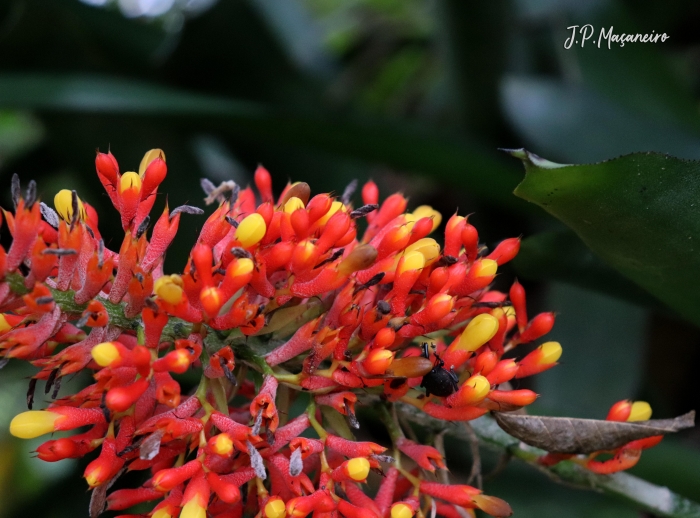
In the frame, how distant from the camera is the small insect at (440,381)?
0.80 metres

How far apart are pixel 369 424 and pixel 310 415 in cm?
97

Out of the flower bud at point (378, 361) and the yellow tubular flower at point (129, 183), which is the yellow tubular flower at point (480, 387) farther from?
the yellow tubular flower at point (129, 183)

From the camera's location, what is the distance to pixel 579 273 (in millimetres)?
1125

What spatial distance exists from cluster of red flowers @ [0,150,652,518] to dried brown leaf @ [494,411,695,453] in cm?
5

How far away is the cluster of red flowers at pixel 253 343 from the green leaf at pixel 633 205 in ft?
0.38

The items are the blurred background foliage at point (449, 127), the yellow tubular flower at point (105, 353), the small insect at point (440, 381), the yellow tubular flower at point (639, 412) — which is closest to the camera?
the yellow tubular flower at point (105, 353)

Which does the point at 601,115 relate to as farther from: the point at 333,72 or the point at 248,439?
the point at 333,72

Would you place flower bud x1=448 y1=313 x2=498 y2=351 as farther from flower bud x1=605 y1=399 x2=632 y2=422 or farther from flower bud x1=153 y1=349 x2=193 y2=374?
flower bud x1=153 y1=349 x2=193 y2=374

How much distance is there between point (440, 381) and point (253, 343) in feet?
0.83

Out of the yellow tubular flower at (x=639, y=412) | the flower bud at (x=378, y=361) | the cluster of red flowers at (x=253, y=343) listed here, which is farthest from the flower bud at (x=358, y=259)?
the yellow tubular flower at (x=639, y=412)

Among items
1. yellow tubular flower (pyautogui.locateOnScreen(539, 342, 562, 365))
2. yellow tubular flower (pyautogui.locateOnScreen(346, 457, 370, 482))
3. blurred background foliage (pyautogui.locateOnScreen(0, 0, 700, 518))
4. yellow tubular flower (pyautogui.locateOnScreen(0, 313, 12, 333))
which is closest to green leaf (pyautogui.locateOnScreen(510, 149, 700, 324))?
blurred background foliage (pyautogui.locateOnScreen(0, 0, 700, 518))

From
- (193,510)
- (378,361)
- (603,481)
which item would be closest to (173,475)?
(193,510)

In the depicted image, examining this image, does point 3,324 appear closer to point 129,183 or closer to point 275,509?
point 129,183

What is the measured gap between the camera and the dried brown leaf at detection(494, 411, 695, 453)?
84 centimetres
